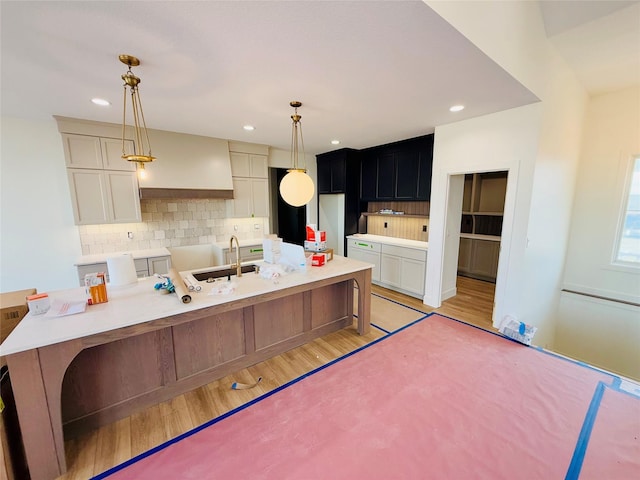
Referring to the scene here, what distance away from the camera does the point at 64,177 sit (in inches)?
127

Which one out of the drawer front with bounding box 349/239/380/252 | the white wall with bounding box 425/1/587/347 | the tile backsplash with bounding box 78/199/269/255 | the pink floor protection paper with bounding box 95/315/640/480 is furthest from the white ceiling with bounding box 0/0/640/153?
the pink floor protection paper with bounding box 95/315/640/480

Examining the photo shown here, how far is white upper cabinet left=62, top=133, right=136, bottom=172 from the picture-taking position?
121 inches

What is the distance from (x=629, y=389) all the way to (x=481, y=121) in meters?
2.80

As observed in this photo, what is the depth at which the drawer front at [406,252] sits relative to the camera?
3.85m

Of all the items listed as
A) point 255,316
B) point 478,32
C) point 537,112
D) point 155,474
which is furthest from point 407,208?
point 155,474

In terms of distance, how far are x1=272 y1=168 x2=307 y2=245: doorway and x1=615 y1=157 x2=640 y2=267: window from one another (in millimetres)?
5209

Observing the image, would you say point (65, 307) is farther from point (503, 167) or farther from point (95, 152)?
point (503, 167)

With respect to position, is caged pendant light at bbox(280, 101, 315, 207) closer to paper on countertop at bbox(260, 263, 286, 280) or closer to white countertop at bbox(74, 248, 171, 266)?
paper on countertop at bbox(260, 263, 286, 280)

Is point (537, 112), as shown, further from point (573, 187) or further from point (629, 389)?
point (629, 389)

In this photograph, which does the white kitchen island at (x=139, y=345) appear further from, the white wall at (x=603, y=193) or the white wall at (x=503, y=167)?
the white wall at (x=603, y=193)

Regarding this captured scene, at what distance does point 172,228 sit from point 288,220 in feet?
8.89

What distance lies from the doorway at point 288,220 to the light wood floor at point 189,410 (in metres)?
3.45

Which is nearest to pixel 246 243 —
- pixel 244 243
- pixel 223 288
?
pixel 244 243

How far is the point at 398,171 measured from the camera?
432 cm
